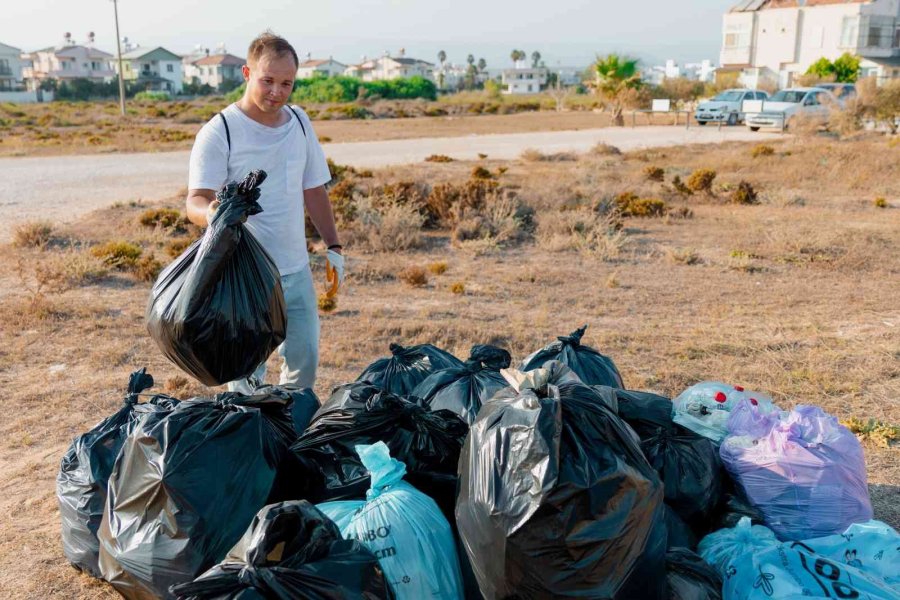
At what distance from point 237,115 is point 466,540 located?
197cm

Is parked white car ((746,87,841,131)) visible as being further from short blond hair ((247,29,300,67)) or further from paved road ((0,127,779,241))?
short blond hair ((247,29,300,67))

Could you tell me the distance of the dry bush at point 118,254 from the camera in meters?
7.61

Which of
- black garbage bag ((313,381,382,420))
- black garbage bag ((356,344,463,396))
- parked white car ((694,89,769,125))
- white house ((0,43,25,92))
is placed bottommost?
black garbage bag ((356,344,463,396))

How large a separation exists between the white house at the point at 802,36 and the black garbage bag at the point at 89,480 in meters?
51.0

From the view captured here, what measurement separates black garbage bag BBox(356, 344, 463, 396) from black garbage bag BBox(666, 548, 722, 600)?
135cm

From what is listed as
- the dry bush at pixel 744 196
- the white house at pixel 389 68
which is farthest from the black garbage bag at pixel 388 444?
the white house at pixel 389 68

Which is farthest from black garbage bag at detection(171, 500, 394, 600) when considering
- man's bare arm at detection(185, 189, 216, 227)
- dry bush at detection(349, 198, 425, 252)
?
dry bush at detection(349, 198, 425, 252)

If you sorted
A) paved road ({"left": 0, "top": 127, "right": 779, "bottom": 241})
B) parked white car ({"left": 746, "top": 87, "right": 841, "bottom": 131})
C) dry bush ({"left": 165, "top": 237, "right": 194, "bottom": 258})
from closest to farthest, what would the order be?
dry bush ({"left": 165, "top": 237, "right": 194, "bottom": 258}) < paved road ({"left": 0, "top": 127, "right": 779, "bottom": 241}) < parked white car ({"left": 746, "top": 87, "right": 841, "bottom": 131})

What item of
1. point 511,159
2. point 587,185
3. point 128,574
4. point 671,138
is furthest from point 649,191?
point 671,138

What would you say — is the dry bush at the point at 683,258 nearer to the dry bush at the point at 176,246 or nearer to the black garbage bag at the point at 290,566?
the dry bush at the point at 176,246

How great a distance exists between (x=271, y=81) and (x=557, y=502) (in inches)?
79.3

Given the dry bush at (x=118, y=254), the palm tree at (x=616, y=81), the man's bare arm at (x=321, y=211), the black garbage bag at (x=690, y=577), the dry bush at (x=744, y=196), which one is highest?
the palm tree at (x=616, y=81)

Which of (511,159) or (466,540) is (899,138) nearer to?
(511,159)

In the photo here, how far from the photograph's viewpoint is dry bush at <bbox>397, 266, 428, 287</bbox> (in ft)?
23.8
